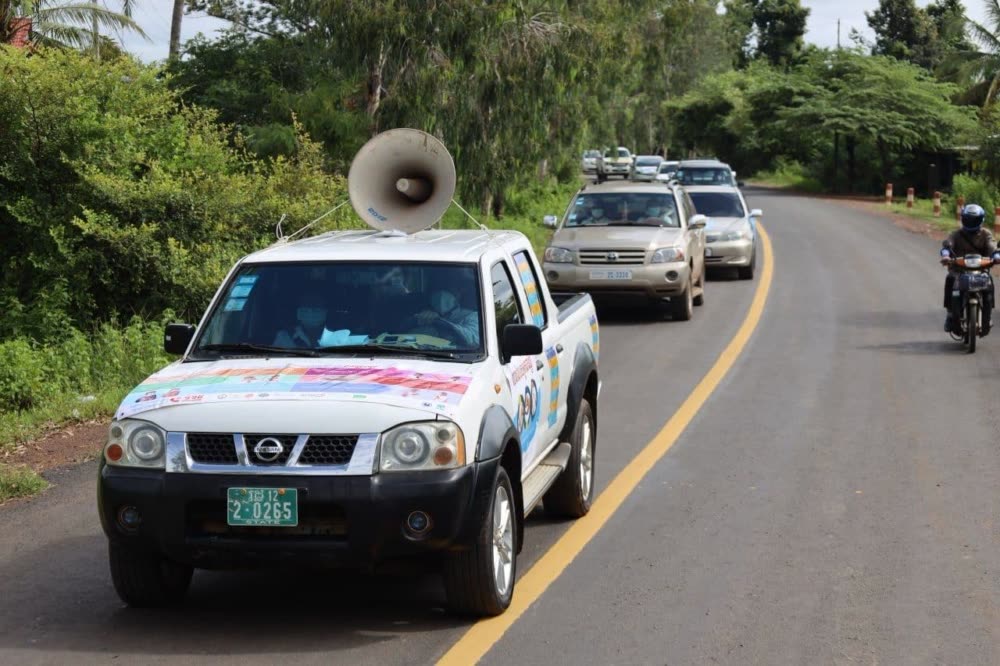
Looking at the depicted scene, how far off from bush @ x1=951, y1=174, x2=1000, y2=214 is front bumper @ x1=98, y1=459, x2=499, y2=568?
125 feet

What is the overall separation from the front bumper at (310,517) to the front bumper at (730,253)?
20154mm

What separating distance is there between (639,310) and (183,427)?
1590 cm

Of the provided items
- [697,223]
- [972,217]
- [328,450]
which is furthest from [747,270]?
[328,450]

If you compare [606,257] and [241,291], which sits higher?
[241,291]

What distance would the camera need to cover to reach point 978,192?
47.7 metres

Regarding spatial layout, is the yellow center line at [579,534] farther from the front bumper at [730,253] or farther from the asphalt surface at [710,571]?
the front bumper at [730,253]

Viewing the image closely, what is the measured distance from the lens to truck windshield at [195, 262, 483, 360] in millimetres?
7227

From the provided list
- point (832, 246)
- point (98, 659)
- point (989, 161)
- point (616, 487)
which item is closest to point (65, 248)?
point (616, 487)

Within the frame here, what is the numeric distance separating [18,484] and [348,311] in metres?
3.44

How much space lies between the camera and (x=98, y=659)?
6.16 metres

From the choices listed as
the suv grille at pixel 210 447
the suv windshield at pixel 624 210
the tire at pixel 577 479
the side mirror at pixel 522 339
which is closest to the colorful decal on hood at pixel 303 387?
the suv grille at pixel 210 447

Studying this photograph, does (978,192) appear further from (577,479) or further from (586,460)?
(577,479)

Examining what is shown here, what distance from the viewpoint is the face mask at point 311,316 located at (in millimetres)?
7355

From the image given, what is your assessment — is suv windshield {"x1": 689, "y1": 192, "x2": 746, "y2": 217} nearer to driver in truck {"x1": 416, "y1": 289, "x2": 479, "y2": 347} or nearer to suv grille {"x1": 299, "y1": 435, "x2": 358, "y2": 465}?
driver in truck {"x1": 416, "y1": 289, "x2": 479, "y2": 347}
